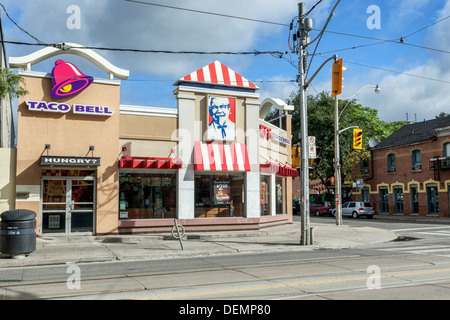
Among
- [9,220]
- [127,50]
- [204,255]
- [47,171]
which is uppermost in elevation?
[127,50]

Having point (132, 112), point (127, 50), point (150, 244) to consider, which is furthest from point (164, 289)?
point (132, 112)

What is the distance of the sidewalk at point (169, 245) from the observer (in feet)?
42.1

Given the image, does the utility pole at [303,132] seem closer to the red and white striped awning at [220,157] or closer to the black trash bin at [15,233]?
the red and white striped awning at [220,157]

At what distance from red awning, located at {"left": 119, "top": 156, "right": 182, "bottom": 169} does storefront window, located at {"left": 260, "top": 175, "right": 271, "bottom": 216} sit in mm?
4708

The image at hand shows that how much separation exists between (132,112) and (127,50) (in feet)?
11.4

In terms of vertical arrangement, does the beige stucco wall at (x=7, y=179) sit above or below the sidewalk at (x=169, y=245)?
above

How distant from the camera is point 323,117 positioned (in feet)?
151

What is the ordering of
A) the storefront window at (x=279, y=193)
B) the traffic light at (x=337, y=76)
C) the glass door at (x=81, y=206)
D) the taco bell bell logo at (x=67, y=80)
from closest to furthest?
the traffic light at (x=337, y=76)
the taco bell bell logo at (x=67, y=80)
the glass door at (x=81, y=206)
the storefront window at (x=279, y=193)

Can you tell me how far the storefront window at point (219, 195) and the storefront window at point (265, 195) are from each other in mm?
1294

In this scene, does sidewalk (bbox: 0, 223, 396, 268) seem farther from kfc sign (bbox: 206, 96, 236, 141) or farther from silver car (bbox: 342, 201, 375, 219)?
silver car (bbox: 342, 201, 375, 219)

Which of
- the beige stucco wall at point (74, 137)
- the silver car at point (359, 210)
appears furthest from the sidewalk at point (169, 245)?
the silver car at point (359, 210)

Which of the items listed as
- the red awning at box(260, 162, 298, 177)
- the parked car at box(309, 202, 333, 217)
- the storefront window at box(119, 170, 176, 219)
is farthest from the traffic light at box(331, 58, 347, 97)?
the parked car at box(309, 202, 333, 217)

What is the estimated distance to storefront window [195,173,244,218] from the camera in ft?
63.1

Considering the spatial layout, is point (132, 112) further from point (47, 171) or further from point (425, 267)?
point (425, 267)
